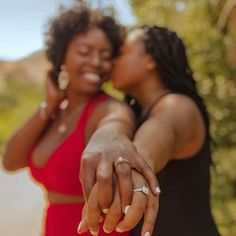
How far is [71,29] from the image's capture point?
2.25 metres

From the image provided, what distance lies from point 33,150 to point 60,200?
1.07 feet

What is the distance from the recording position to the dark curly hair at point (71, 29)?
2201 mm

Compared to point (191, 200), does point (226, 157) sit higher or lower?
lower

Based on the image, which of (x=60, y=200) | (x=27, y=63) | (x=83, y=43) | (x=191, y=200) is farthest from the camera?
(x=27, y=63)

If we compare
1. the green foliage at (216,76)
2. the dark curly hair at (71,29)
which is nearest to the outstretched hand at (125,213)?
the dark curly hair at (71,29)

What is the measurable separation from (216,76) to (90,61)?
52.1 inches

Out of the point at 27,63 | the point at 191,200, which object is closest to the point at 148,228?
the point at 191,200

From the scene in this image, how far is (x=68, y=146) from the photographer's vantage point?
Result: 2.02m

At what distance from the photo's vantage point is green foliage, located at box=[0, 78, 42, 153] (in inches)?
298

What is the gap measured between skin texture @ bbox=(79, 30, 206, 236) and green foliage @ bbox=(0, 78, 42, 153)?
5152mm

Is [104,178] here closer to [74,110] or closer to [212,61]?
[74,110]

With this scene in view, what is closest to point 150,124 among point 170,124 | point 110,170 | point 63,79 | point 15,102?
point 170,124

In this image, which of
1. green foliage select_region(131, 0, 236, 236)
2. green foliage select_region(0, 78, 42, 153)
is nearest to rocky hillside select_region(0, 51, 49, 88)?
green foliage select_region(0, 78, 42, 153)

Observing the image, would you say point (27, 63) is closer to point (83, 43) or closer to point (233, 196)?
point (233, 196)
